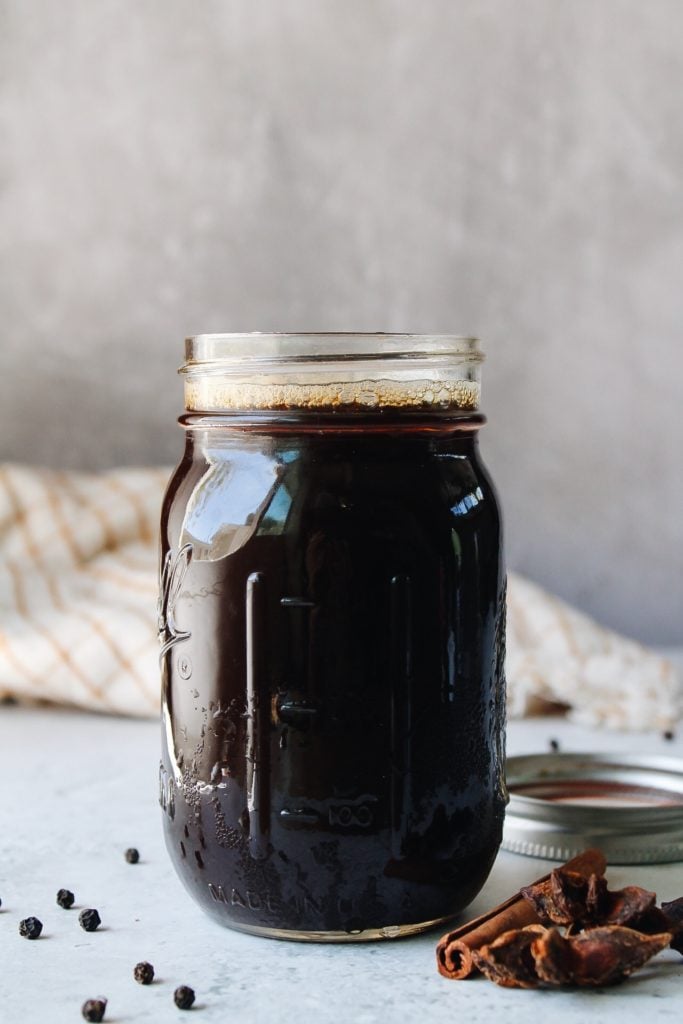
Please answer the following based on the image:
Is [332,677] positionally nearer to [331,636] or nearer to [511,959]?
[331,636]

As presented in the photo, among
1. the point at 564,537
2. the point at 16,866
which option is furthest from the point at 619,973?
the point at 564,537

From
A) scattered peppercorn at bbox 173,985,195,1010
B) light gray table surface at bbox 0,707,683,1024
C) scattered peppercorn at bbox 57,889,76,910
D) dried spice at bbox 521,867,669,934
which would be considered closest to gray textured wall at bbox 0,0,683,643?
light gray table surface at bbox 0,707,683,1024

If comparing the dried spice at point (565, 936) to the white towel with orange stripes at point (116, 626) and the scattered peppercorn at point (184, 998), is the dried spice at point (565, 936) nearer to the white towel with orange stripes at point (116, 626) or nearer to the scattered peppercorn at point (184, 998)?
the scattered peppercorn at point (184, 998)

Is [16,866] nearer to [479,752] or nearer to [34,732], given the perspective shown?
[479,752]

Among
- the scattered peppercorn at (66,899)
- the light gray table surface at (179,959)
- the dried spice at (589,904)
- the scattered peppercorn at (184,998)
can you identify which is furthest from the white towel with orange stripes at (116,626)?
the scattered peppercorn at (184,998)

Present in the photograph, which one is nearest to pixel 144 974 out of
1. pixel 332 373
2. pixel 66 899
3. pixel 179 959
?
pixel 179 959
